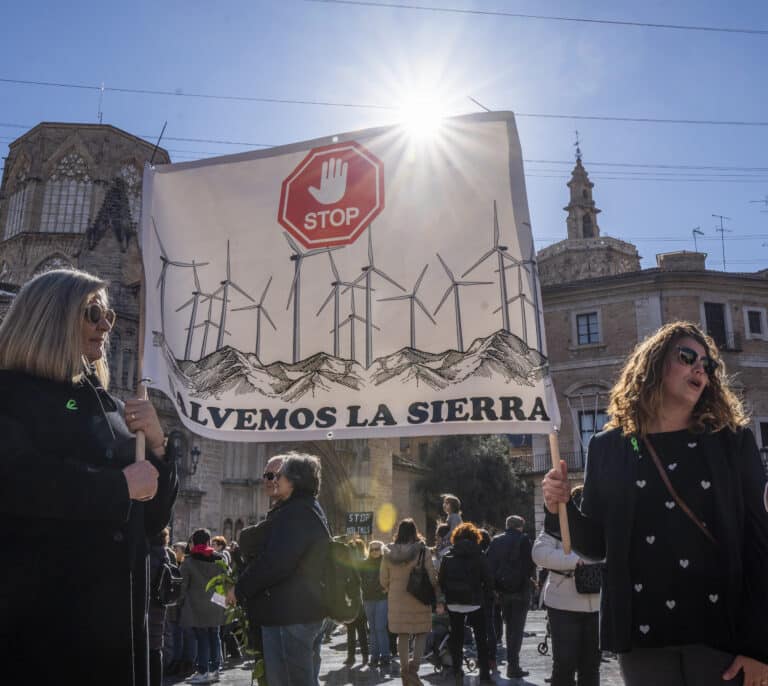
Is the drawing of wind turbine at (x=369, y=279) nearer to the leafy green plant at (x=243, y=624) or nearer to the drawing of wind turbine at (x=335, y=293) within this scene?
the drawing of wind turbine at (x=335, y=293)

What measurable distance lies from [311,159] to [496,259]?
1333 mm

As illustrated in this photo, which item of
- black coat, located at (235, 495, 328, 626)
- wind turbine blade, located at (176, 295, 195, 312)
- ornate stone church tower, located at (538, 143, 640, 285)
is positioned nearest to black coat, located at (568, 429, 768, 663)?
black coat, located at (235, 495, 328, 626)

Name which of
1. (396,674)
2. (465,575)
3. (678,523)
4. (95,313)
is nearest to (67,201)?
(396,674)

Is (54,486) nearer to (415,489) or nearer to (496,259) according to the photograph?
(496,259)

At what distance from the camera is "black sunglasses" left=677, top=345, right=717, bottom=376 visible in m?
3.04

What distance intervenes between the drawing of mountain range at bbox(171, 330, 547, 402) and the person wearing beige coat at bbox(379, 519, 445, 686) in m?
4.98

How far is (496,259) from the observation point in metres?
4.40

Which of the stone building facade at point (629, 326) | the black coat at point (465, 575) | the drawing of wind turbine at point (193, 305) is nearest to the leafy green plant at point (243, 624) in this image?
the drawing of wind turbine at point (193, 305)

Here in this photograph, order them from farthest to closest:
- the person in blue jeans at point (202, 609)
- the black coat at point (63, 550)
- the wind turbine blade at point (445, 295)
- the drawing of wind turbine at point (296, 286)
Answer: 1. the person in blue jeans at point (202, 609)
2. the drawing of wind turbine at point (296, 286)
3. the wind turbine blade at point (445, 295)
4. the black coat at point (63, 550)

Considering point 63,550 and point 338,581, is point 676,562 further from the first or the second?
point 338,581

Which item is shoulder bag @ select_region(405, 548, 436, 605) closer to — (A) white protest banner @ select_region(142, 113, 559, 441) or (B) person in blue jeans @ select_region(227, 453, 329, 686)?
(B) person in blue jeans @ select_region(227, 453, 329, 686)

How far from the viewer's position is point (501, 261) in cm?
438

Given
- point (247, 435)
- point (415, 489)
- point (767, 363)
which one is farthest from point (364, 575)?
point (415, 489)

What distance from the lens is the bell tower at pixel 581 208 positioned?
8369cm
